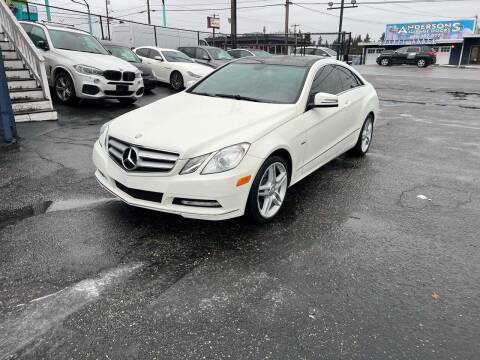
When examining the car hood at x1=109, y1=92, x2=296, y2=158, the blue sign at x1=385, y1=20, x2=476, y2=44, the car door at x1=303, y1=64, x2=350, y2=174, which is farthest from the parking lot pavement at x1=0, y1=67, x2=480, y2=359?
the blue sign at x1=385, y1=20, x2=476, y2=44

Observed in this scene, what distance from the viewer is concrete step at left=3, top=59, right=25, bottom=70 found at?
8.96 m

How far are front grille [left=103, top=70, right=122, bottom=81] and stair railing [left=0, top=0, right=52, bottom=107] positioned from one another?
4.57 feet

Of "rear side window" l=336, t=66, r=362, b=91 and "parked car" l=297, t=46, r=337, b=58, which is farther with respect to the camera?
"parked car" l=297, t=46, r=337, b=58

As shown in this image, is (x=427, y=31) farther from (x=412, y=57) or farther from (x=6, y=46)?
(x=6, y=46)

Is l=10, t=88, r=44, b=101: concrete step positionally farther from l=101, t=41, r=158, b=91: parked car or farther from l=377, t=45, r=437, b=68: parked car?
l=377, t=45, r=437, b=68: parked car

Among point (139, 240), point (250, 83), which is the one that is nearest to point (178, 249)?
point (139, 240)

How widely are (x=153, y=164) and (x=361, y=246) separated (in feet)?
6.56

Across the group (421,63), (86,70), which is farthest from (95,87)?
(421,63)

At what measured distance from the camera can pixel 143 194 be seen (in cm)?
347

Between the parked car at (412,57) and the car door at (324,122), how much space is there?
37.3m

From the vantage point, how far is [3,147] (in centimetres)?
632

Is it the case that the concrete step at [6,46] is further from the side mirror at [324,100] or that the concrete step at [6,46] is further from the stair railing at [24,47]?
the side mirror at [324,100]

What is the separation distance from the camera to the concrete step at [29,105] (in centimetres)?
802

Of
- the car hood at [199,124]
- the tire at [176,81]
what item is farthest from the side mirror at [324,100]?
the tire at [176,81]
